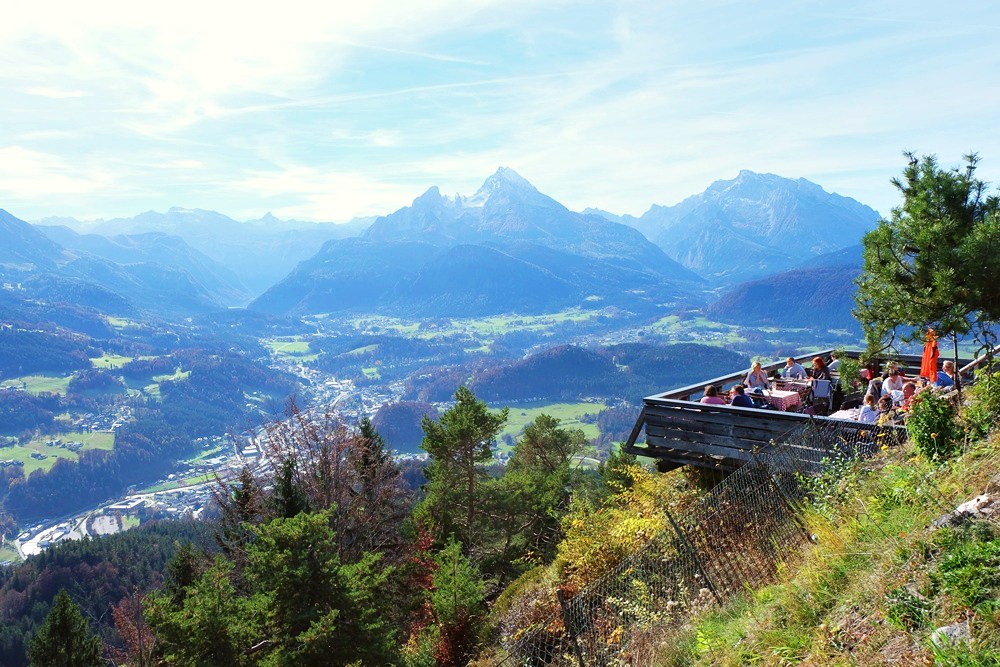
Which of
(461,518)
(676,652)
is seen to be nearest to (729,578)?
(676,652)

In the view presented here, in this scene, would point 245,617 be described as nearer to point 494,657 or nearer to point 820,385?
point 494,657

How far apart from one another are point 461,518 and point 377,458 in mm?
5251

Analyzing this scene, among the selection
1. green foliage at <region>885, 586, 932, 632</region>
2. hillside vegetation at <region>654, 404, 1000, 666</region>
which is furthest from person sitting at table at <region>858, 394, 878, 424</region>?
green foliage at <region>885, 586, 932, 632</region>

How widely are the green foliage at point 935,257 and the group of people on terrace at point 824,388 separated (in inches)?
52.3

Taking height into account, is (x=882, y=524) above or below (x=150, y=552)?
above

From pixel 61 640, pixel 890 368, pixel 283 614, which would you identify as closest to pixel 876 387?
pixel 890 368

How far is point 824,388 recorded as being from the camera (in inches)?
516

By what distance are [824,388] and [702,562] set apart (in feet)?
22.1

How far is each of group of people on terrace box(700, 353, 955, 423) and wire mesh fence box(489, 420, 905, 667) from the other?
1375 mm

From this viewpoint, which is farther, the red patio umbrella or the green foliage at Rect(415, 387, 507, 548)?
the green foliage at Rect(415, 387, 507, 548)

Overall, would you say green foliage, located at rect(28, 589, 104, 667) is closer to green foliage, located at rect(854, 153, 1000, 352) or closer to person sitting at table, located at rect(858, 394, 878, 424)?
person sitting at table, located at rect(858, 394, 878, 424)

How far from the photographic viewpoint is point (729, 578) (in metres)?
7.49

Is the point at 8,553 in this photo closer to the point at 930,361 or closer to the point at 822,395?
the point at 822,395

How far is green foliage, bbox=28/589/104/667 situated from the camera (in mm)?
22297
